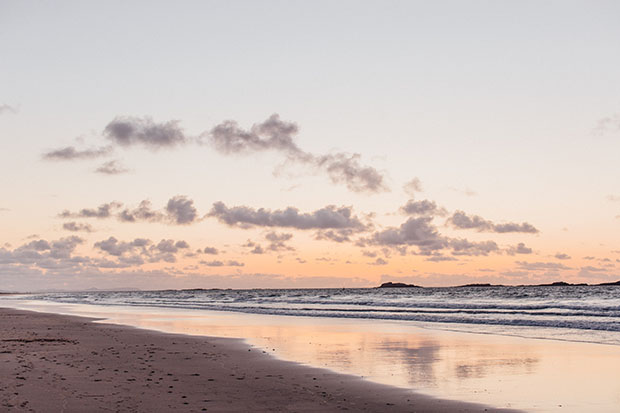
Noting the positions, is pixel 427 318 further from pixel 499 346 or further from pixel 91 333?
pixel 91 333

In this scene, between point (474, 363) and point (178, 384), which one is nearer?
point (178, 384)

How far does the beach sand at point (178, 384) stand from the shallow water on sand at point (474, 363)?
1.13m

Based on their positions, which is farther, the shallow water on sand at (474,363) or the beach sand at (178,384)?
the shallow water on sand at (474,363)

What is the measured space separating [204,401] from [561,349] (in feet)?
47.4

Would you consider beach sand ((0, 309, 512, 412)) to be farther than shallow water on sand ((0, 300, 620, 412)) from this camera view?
No

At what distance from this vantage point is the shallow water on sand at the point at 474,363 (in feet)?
42.1

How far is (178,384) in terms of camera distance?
13.9 metres

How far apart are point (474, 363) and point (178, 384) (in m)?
8.74

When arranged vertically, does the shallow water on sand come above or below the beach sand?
below

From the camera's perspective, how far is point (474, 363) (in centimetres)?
1772

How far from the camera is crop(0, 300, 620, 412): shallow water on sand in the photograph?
12.8 meters

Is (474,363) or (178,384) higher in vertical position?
(178,384)

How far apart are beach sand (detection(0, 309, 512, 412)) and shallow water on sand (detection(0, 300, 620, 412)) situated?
1135 millimetres

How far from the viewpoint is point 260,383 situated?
564 inches
